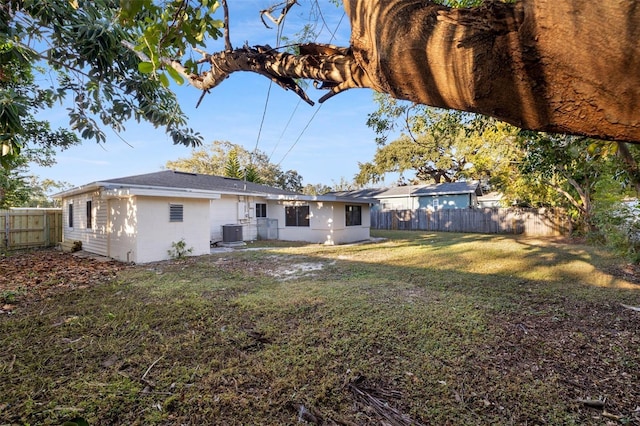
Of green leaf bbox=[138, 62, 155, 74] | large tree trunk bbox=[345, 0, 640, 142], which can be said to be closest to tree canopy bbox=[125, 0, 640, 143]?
large tree trunk bbox=[345, 0, 640, 142]

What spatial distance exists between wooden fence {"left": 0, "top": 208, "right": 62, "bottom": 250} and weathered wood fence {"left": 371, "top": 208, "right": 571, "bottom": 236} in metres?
20.8

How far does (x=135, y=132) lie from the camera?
5.82 m

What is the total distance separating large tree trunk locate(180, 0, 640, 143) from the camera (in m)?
0.78

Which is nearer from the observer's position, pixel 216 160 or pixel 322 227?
pixel 322 227

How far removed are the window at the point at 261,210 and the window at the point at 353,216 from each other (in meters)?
4.77

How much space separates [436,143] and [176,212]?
29.2 feet

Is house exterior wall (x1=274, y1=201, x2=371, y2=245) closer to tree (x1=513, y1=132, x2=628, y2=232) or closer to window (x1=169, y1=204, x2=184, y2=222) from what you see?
window (x1=169, y1=204, x2=184, y2=222)

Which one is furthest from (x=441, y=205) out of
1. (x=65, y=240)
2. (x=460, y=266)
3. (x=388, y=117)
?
(x=65, y=240)

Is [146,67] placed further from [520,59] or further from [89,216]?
[89,216]

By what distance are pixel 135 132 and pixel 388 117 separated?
17.1 ft

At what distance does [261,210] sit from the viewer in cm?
1711

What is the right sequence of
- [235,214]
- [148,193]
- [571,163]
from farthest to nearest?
1. [235,214]
2. [148,193]
3. [571,163]

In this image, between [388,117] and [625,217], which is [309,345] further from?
[625,217]

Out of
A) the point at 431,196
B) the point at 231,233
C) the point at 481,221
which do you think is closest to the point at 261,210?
the point at 231,233
